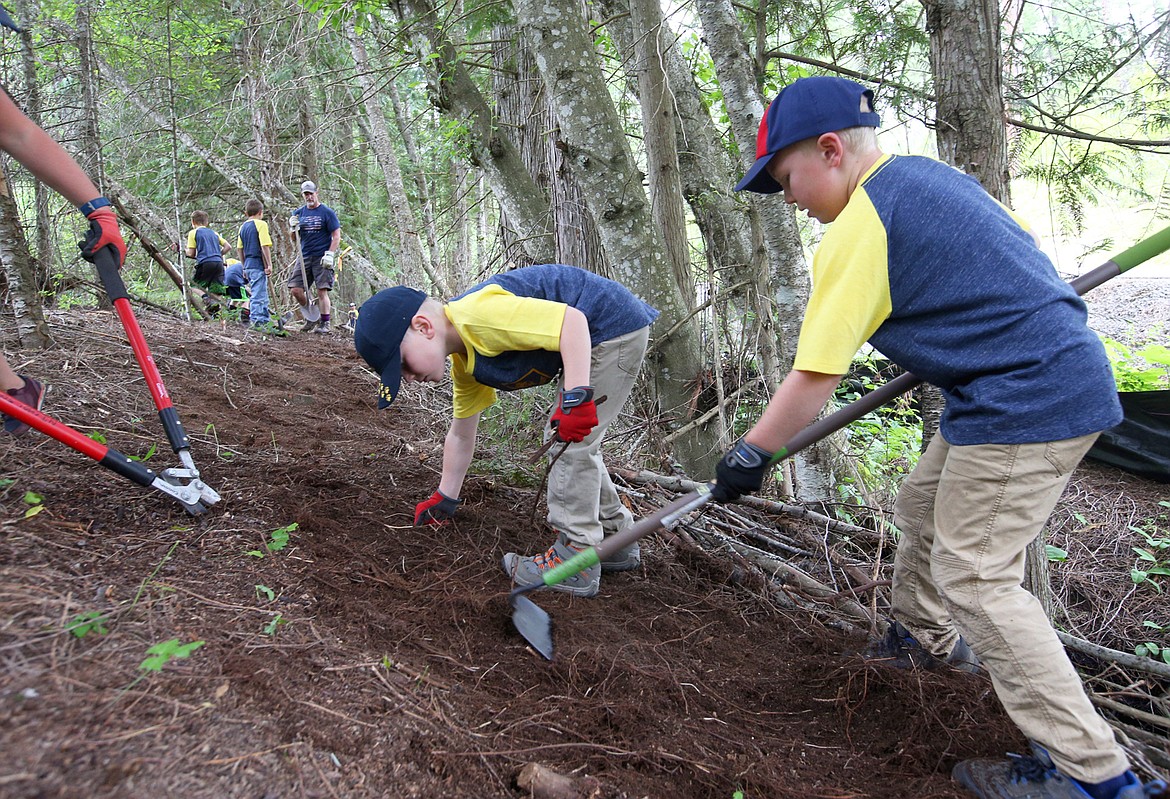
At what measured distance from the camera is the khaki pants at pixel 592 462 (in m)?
2.98

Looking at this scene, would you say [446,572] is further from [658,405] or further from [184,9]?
[184,9]

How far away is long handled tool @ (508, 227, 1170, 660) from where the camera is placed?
7.13 ft

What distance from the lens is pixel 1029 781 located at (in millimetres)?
1937

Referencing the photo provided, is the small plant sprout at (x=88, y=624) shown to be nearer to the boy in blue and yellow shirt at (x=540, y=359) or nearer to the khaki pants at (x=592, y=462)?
the boy in blue and yellow shirt at (x=540, y=359)

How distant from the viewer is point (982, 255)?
190cm

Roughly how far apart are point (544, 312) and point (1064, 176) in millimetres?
3100

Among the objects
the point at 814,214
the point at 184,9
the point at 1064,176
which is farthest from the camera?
the point at 184,9

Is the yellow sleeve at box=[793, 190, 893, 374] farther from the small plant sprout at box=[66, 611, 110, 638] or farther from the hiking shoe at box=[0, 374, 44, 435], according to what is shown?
the hiking shoe at box=[0, 374, 44, 435]

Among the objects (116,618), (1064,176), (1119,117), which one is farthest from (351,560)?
(1119,117)

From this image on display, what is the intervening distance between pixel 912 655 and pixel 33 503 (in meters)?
3.23

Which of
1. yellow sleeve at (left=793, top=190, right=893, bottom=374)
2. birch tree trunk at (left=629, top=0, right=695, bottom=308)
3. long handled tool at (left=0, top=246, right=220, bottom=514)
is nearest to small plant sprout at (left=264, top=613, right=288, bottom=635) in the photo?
long handled tool at (left=0, top=246, right=220, bottom=514)

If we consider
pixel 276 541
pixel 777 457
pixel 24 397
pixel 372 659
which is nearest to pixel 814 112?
pixel 777 457

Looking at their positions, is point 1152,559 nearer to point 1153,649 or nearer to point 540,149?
point 1153,649

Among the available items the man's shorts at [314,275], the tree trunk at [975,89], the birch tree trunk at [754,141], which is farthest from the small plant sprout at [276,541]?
the man's shorts at [314,275]
